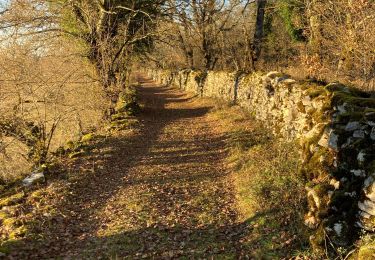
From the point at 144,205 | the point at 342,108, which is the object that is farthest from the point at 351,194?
the point at 144,205

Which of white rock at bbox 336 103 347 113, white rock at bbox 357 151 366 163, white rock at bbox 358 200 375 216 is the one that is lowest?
white rock at bbox 358 200 375 216

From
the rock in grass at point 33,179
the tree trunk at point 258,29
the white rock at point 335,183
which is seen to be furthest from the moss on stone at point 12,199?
the tree trunk at point 258,29

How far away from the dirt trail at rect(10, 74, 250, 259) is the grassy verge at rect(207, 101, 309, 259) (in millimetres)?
317

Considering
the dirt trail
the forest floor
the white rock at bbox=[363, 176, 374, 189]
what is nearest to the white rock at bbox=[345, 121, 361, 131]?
the white rock at bbox=[363, 176, 374, 189]

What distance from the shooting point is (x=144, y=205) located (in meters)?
8.02

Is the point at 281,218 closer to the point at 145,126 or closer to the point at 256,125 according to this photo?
the point at 256,125

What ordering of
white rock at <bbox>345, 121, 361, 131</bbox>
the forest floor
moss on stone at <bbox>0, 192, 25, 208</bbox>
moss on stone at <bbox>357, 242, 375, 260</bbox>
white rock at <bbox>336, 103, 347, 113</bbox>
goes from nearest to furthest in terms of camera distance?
1. moss on stone at <bbox>357, 242, 375, 260</bbox>
2. white rock at <bbox>345, 121, 361, 131</bbox>
3. the forest floor
4. white rock at <bbox>336, 103, 347, 113</bbox>
5. moss on stone at <bbox>0, 192, 25, 208</bbox>

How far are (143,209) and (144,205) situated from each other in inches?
7.3

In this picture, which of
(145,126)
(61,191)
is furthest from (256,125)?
(61,191)

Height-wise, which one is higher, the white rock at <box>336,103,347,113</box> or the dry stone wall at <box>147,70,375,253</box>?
the white rock at <box>336,103,347,113</box>

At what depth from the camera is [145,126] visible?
627 inches

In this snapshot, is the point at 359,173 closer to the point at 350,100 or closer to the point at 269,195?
the point at 350,100

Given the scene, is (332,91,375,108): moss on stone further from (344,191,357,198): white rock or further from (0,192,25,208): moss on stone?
(0,192,25,208): moss on stone

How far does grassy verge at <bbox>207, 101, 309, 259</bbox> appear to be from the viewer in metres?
5.85
